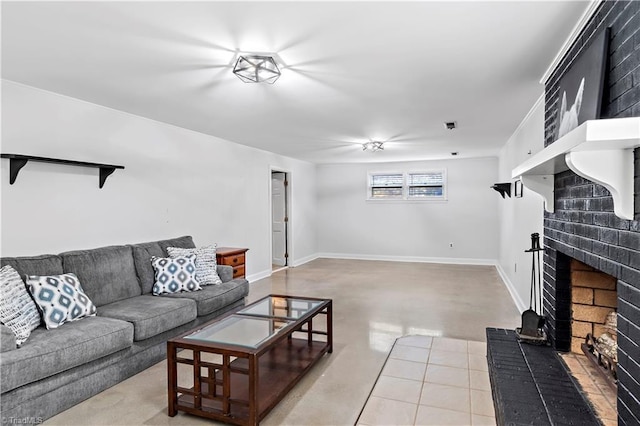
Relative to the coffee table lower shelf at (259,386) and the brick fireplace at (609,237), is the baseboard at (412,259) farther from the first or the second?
the brick fireplace at (609,237)

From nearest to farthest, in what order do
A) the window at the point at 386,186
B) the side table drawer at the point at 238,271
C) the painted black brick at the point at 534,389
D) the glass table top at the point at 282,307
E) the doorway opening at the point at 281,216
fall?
the painted black brick at the point at 534,389 < the glass table top at the point at 282,307 < the side table drawer at the point at 238,271 < the doorway opening at the point at 281,216 < the window at the point at 386,186

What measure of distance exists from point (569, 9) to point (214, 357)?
11.2 feet

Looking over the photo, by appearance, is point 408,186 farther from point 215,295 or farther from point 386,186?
point 215,295

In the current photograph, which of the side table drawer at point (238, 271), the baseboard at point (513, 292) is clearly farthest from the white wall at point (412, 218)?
the side table drawer at point (238, 271)

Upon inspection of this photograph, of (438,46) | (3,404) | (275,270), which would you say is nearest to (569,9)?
(438,46)

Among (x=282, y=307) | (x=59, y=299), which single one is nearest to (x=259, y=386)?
(x=282, y=307)

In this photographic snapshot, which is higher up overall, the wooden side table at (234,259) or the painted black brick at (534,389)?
the wooden side table at (234,259)

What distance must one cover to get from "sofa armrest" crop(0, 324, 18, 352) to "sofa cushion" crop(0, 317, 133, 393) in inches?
1.1

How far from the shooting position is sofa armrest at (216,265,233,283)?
14.2ft

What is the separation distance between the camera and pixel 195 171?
5.07m

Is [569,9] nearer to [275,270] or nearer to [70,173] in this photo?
[70,173]

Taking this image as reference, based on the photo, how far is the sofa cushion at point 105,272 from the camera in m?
3.21

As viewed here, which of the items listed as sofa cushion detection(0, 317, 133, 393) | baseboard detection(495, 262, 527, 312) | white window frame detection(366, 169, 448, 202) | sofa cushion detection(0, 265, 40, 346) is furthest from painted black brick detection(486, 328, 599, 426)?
white window frame detection(366, 169, 448, 202)

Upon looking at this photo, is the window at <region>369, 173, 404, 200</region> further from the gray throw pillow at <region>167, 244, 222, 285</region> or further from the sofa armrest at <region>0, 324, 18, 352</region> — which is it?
the sofa armrest at <region>0, 324, 18, 352</region>
